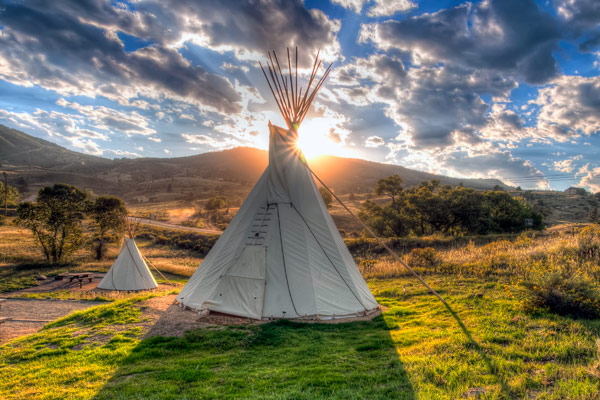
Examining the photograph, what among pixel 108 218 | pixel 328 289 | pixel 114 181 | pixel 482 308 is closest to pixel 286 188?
pixel 328 289

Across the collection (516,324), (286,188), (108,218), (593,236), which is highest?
(286,188)

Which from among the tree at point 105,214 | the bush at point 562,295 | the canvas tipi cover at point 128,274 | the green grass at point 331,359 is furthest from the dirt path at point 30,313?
the tree at point 105,214

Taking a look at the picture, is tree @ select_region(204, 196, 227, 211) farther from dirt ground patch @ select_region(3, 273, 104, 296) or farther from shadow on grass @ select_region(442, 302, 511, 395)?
shadow on grass @ select_region(442, 302, 511, 395)

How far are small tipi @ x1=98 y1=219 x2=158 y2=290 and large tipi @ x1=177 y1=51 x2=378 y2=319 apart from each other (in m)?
8.69

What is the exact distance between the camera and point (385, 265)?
14383 millimetres

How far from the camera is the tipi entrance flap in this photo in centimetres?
778

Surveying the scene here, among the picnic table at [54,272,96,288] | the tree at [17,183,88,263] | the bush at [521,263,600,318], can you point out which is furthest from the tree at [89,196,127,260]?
the bush at [521,263,600,318]

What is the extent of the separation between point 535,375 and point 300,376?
288 cm

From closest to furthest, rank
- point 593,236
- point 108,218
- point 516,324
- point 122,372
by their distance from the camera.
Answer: point 122,372 → point 516,324 → point 593,236 → point 108,218

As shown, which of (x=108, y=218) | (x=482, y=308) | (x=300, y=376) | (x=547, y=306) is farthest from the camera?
(x=108, y=218)

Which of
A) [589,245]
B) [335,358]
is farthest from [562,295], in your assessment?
[589,245]

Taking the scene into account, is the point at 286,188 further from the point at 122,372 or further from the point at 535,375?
the point at 535,375

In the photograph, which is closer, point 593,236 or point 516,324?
point 516,324

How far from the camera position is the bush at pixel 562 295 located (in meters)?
5.24
